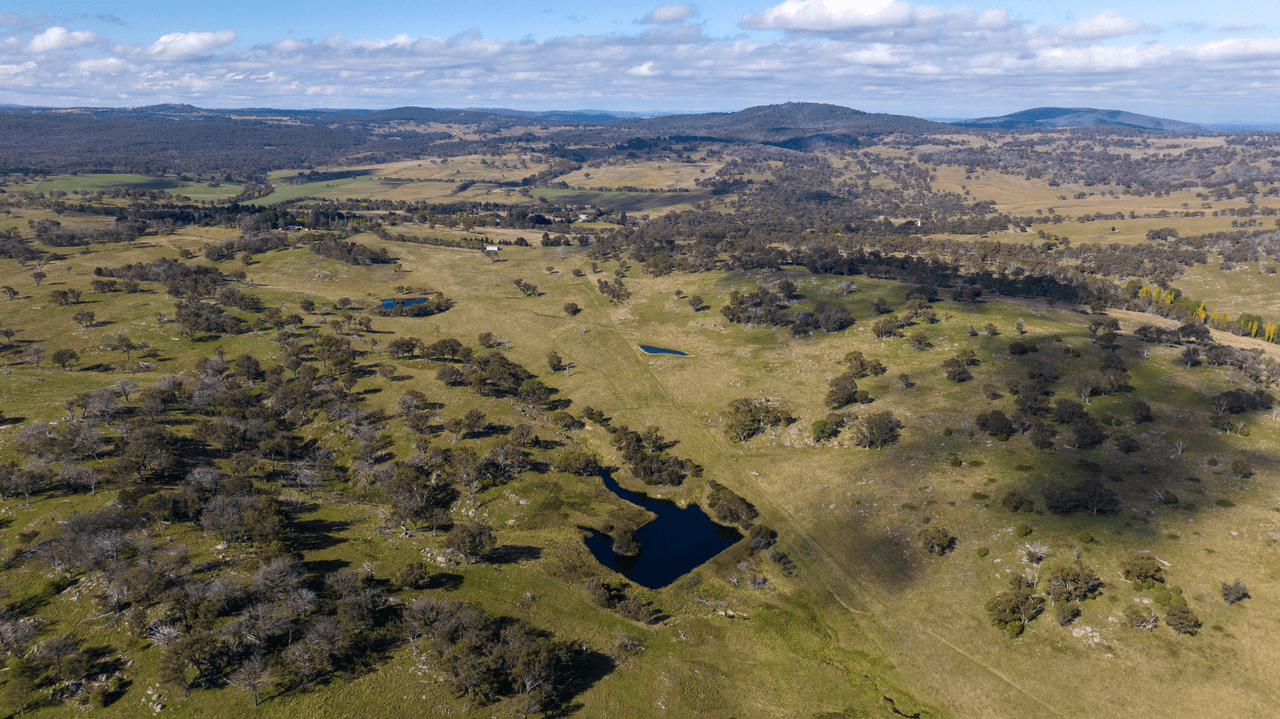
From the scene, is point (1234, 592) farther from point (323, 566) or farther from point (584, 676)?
point (323, 566)

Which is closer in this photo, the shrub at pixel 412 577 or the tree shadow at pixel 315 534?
the shrub at pixel 412 577

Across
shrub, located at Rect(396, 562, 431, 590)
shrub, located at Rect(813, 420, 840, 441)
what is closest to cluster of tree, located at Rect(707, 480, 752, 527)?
shrub, located at Rect(813, 420, 840, 441)

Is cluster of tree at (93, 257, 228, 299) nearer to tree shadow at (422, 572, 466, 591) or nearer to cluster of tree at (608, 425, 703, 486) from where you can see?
cluster of tree at (608, 425, 703, 486)

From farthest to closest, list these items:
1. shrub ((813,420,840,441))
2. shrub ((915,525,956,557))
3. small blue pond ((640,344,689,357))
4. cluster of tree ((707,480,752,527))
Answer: small blue pond ((640,344,689,357)), shrub ((813,420,840,441)), cluster of tree ((707,480,752,527)), shrub ((915,525,956,557))

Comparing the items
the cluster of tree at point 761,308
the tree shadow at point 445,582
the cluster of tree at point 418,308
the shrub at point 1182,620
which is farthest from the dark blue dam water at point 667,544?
the cluster of tree at point 418,308

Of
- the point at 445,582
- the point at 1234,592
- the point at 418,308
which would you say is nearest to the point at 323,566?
the point at 445,582

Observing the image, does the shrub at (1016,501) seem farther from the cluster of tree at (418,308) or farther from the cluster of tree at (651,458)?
the cluster of tree at (418,308)

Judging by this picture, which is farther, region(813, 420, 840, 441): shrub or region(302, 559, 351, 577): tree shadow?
region(813, 420, 840, 441): shrub

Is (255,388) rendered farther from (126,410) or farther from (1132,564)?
(1132,564)
